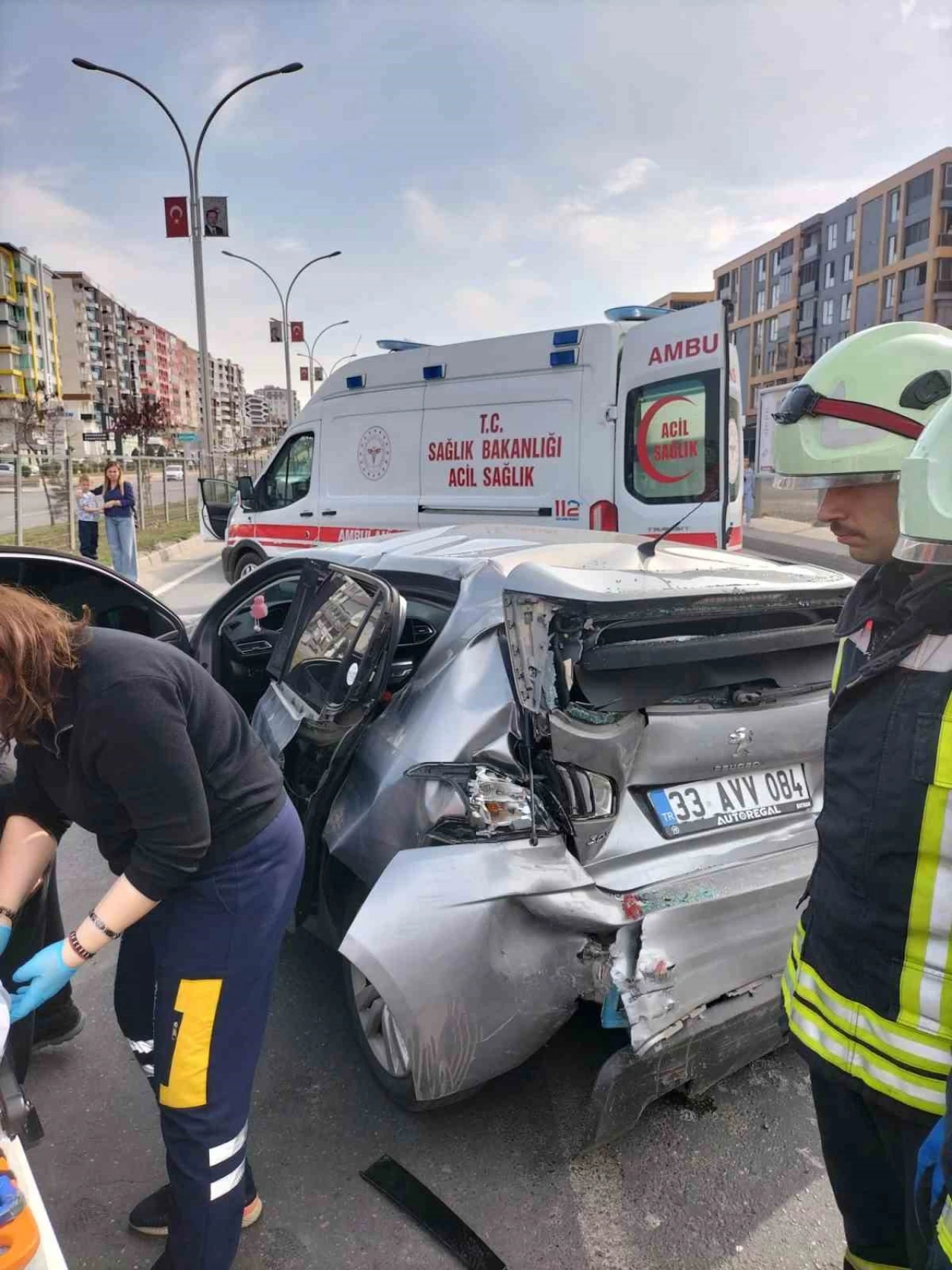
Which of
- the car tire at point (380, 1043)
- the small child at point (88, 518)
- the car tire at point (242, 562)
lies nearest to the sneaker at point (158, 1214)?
the car tire at point (380, 1043)

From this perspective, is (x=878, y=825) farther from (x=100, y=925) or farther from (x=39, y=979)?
(x=39, y=979)

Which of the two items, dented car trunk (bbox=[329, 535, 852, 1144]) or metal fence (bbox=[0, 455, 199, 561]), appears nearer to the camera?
dented car trunk (bbox=[329, 535, 852, 1144])

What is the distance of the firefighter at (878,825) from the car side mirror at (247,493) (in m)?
9.59

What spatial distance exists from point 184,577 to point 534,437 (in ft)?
26.4

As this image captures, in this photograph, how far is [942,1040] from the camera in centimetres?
123

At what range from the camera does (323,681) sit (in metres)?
2.95

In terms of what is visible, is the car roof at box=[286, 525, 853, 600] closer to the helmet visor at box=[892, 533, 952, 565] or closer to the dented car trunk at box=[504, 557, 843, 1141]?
the dented car trunk at box=[504, 557, 843, 1141]

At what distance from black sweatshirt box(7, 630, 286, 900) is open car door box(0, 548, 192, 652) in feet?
4.81

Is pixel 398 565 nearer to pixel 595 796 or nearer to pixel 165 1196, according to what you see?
pixel 595 796

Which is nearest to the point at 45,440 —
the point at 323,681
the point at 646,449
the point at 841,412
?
the point at 646,449

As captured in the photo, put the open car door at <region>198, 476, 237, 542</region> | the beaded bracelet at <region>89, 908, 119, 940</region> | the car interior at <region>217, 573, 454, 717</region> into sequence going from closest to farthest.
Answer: the beaded bracelet at <region>89, 908, 119, 940</region> → the car interior at <region>217, 573, 454, 717</region> → the open car door at <region>198, 476, 237, 542</region>

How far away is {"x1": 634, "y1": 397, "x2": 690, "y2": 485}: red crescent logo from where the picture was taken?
676 cm

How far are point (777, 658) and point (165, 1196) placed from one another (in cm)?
209

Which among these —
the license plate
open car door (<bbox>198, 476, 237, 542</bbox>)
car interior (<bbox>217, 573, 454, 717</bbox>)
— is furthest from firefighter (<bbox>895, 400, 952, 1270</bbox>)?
open car door (<bbox>198, 476, 237, 542</bbox>)
